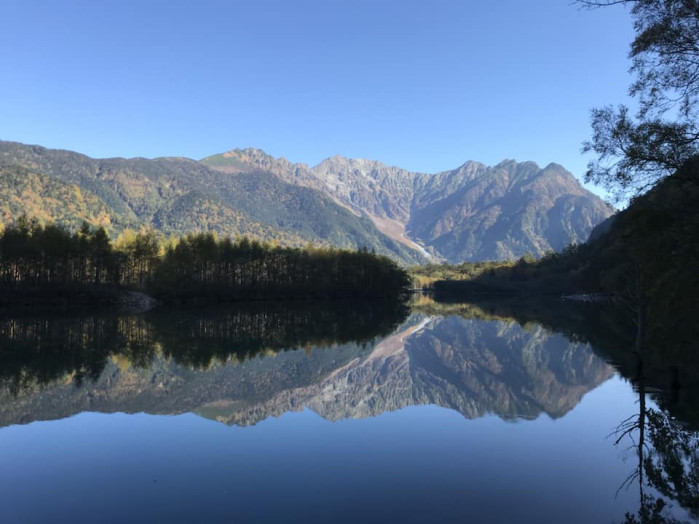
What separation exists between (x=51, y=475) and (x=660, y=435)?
66.8 feet

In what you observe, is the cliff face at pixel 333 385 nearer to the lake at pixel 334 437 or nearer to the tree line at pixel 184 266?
the lake at pixel 334 437

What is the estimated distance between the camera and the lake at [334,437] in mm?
11664

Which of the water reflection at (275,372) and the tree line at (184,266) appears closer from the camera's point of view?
the water reflection at (275,372)

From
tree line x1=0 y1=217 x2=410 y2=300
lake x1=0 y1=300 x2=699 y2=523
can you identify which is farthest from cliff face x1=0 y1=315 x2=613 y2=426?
tree line x1=0 y1=217 x2=410 y2=300

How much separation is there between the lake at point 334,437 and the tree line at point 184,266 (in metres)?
62.3

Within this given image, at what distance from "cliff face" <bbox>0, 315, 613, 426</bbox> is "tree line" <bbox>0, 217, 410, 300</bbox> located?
71.8 m

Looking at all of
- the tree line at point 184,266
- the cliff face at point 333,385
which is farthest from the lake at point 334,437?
the tree line at point 184,266

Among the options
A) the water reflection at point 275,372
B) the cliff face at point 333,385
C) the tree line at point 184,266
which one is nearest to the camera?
the cliff face at point 333,385

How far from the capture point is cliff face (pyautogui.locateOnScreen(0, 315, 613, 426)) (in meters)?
22.5

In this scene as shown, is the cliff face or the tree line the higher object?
the tree line

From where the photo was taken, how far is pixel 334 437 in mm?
18281

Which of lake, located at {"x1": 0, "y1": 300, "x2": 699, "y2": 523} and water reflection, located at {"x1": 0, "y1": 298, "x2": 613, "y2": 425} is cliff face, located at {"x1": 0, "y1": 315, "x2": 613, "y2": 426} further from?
lake, located at {"x1": 0, "y1": 300, "x2": 699, "y2": 523}

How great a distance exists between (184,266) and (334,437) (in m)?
105

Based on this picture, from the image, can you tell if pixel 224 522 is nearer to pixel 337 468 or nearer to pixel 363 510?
pixel 363 510
